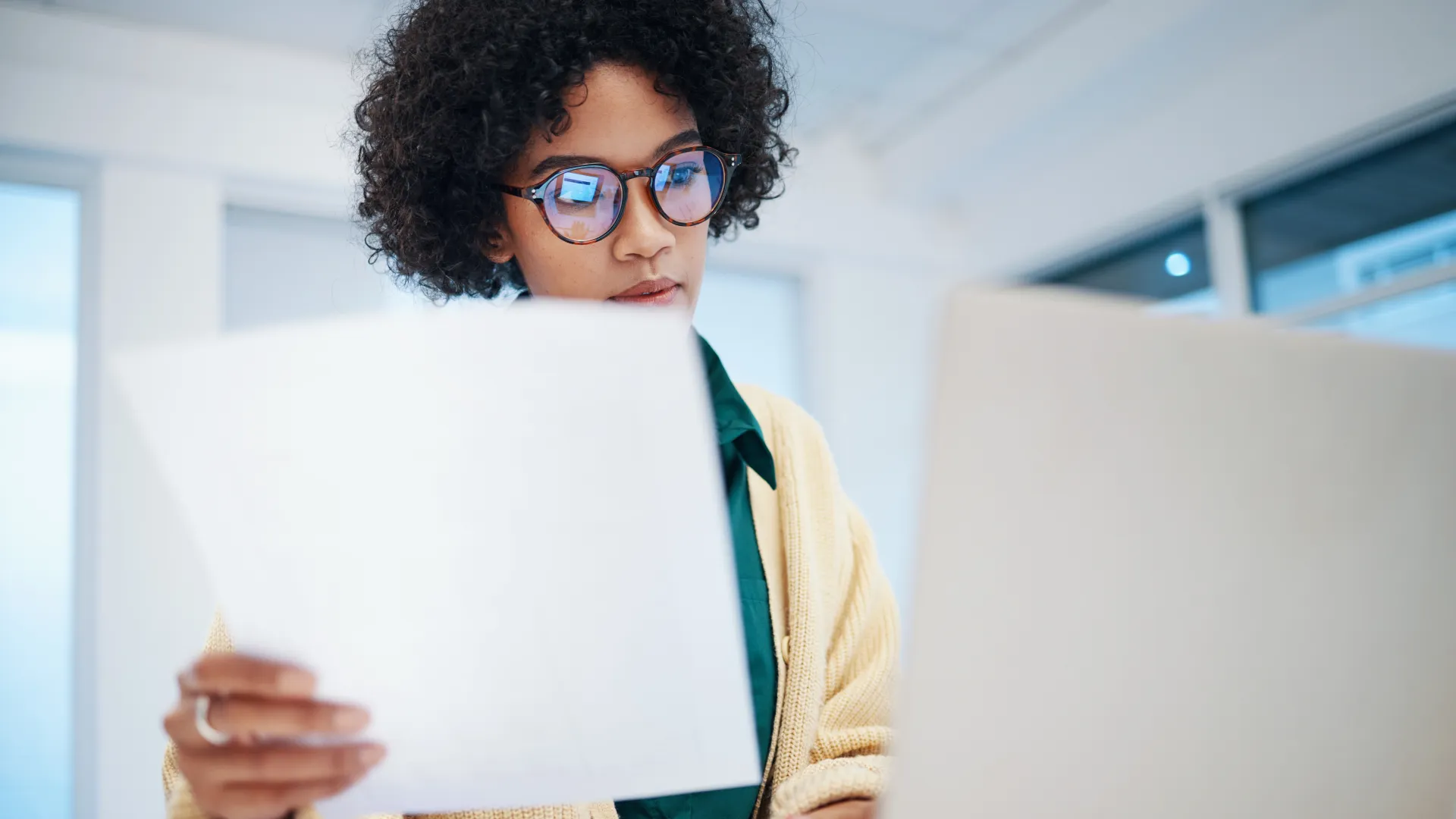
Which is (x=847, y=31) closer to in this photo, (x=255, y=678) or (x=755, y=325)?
(x=755, y=325)

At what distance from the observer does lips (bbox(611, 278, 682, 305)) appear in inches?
34.2

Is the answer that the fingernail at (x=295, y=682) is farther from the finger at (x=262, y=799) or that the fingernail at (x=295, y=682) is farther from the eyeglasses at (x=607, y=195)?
the eyeglasses at (x=607, y=195)

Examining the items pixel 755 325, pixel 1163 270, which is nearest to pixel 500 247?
pixel 755 325

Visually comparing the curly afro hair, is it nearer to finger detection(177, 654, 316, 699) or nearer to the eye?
the eye

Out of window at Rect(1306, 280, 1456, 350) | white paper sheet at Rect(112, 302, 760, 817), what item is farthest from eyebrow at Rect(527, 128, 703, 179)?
window at Rect(1306, 280, 1456, 350)

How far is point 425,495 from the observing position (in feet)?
1.35

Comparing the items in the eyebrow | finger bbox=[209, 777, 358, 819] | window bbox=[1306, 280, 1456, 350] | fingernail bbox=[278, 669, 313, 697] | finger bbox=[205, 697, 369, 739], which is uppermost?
window bbox=[1306, 280, 1456, 350]

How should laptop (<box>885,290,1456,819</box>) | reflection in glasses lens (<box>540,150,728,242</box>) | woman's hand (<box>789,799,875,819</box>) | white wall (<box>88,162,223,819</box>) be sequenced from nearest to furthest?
1. laptop (<box>885,290,1456,819</box>)
2. woman's hand (<box>789,799,875,819</box>)
3. reflection in glasses lens (<box>540,150,728,242</box>)
4. white wall (<box>88,162,223,819</box>)

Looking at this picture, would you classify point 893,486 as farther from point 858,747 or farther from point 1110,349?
point 1110,349

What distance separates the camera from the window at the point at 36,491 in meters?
2.92

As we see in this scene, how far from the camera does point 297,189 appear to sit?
3363mm

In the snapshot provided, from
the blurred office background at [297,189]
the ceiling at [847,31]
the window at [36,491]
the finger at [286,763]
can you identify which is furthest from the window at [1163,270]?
the finger at [286,763]

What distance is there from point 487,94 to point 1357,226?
3117 millimetres

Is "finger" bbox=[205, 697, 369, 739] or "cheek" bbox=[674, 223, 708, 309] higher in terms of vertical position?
"cheek" bbox=[674, 223, 708, 309]
